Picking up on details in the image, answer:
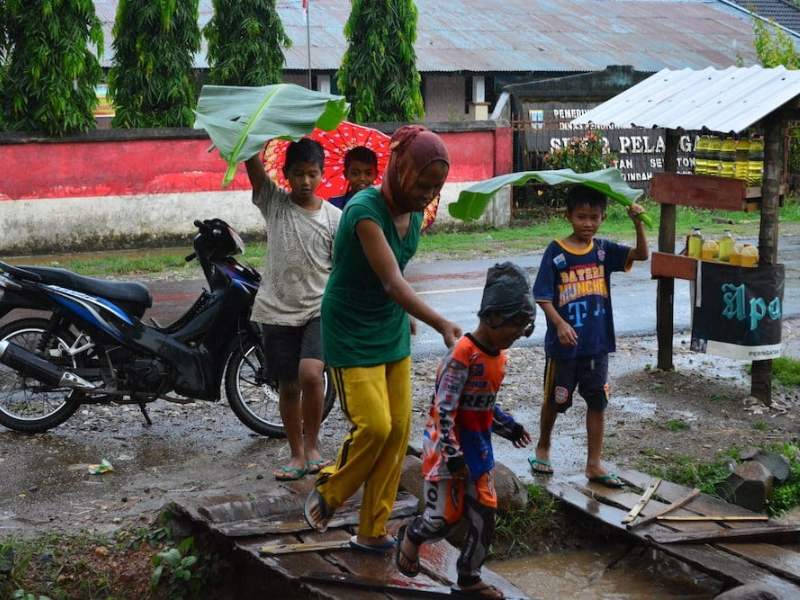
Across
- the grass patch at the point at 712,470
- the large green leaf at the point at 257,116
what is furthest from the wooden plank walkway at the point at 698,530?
the large green leaf at the point at 257,116

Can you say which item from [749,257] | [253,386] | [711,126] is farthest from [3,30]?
[749,257]

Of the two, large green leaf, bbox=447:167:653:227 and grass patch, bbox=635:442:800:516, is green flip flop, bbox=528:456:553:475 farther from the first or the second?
large green leaf, bbox=447:167:653:227

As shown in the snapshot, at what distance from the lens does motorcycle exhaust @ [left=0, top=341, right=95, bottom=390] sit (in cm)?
661

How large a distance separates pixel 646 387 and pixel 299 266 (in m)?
3.66

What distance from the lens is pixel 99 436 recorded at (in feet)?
22.8

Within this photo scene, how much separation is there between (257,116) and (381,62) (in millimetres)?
14101

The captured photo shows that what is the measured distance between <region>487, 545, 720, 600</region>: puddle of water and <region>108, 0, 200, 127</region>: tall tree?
1328cm

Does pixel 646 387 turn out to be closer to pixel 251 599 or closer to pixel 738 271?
pixel 738 271

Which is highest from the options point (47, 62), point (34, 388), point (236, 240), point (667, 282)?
point (47, 62)

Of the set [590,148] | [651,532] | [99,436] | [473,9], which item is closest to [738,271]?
[651,532]

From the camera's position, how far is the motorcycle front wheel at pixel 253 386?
6.87 m

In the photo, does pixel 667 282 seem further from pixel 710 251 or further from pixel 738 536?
pixel 738 536

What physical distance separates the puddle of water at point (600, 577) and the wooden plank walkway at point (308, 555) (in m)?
0.58

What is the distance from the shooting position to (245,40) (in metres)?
18.1
